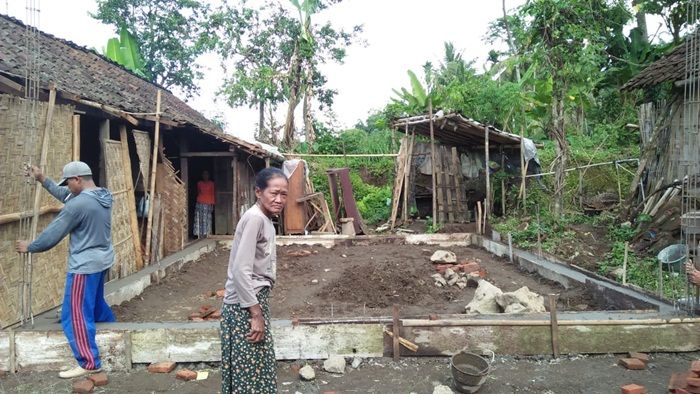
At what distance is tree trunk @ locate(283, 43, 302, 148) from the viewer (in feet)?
59.1

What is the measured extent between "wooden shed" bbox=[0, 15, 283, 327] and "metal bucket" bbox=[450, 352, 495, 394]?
3.91 metres

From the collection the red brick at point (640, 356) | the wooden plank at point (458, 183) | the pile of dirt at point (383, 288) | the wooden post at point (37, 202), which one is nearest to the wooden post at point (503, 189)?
the wooden plank at point (458, 183)

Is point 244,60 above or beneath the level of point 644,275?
above

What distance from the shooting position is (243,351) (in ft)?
9.44

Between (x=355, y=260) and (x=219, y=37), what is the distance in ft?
47.7

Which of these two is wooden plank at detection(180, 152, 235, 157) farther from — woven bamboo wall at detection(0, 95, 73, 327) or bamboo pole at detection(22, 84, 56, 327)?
bamboo pole at detection(22, 84, 56, 327)

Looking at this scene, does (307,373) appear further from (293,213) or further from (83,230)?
(293,213)

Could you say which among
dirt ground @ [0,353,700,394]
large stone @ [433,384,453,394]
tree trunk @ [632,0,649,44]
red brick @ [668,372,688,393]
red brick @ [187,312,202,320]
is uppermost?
tree trunk @ [632,0,649,44]

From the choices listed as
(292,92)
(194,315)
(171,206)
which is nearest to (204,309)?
(194,315)

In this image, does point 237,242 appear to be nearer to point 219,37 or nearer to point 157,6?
point 219,37

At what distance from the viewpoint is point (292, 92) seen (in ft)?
60.3

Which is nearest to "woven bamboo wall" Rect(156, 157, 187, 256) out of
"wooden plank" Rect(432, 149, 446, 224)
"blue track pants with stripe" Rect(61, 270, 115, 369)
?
"blue track pants with stripe" Rect(61, 270, 115, 369)

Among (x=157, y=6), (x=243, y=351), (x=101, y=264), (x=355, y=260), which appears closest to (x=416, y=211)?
(x=355, y=260)

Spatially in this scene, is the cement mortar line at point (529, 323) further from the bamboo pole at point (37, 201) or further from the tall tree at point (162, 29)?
the tall tree at point (162, 29)
